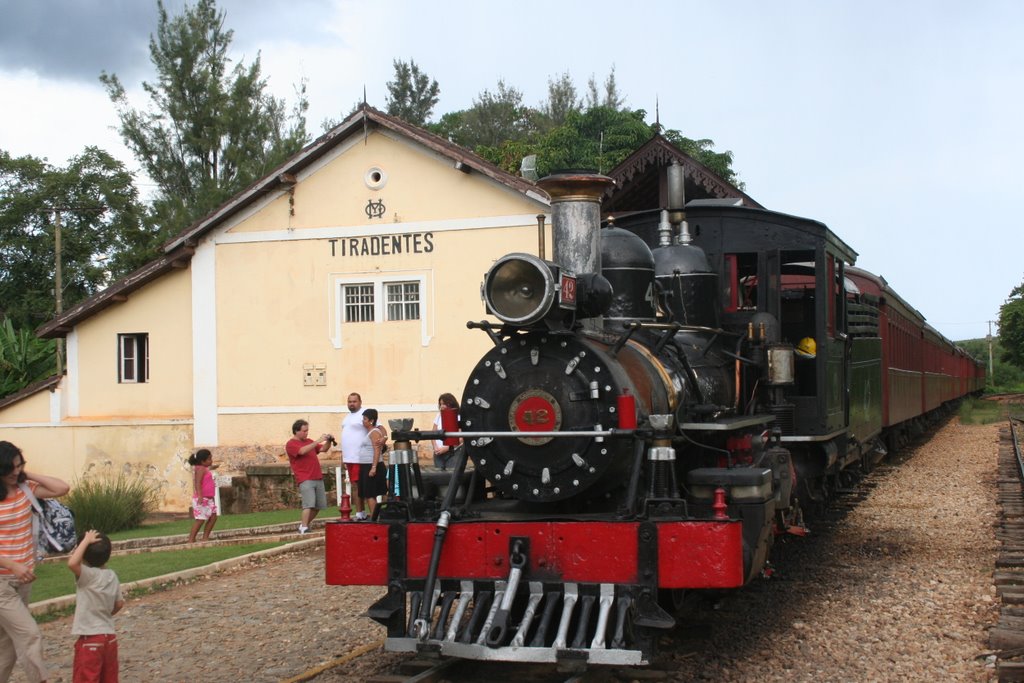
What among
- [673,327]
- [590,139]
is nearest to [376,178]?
[673,327]

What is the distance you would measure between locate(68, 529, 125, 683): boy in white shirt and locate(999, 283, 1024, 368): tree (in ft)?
168

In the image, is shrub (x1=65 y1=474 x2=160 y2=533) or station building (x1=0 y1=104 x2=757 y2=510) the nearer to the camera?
shrub (x1=65 y1=474 x2=160 y2=533)

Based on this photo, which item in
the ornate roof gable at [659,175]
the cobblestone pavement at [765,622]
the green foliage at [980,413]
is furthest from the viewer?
the green foliage at [980,413]

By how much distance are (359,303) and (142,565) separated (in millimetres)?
7657

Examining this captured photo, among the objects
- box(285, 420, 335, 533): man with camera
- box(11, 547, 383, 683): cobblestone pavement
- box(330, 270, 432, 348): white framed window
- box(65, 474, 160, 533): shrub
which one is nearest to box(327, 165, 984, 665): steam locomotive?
box(11, 547, 383, 683): cobblestone pavement

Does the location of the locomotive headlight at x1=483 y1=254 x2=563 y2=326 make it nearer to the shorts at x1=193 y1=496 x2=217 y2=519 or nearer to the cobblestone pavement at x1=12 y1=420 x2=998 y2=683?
the cobblestone pavement at x1=12 y1=420 x2=998 y2=683

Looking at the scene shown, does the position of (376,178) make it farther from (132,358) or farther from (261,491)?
(132,358)

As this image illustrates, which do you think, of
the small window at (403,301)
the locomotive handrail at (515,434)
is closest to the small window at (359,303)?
the small window at (403,301)

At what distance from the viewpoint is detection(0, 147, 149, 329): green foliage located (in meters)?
36.5

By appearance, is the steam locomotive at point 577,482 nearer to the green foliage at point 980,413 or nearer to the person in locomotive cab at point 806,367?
the person in locomotive cab at point 806,367

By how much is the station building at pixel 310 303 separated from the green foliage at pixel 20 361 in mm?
6293

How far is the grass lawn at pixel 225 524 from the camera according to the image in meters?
14.0

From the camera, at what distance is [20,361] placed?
24.7 m

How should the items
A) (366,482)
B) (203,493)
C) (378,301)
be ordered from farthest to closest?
(378,301) < (203,493) < (366,482)
